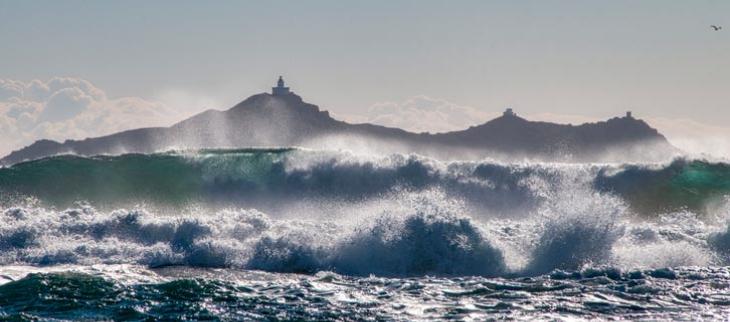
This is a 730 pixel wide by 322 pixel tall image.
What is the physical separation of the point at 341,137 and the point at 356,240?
56606 millimetres

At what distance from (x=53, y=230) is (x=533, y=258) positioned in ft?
44.2

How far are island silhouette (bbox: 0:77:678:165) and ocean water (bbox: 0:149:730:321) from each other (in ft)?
117

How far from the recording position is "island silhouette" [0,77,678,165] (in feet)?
237

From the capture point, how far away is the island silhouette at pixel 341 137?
2844 inches

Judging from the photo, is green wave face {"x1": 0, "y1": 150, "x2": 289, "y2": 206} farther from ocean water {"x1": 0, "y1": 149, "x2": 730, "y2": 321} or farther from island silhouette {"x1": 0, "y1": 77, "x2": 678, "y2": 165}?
island silhouette {"x1": 0, "y1": 77, "x2": 678, "y2": 165}

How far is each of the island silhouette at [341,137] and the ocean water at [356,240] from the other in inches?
1399

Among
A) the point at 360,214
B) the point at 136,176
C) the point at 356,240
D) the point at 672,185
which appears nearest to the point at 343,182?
the point at 360,214

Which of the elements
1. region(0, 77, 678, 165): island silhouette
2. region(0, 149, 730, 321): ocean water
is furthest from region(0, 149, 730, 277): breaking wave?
region(0, 77, 678, 165): island silhouette

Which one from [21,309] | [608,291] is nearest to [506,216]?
[608,291]

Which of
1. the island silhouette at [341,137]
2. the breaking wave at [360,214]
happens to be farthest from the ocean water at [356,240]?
the island silhouette at [341,137]

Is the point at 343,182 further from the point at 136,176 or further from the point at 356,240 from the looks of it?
the point at 356,240

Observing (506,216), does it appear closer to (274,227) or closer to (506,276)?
(274,227)

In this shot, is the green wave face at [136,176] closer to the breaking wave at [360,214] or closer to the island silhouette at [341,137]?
the breaking wave at [360,214]

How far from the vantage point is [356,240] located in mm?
21062
